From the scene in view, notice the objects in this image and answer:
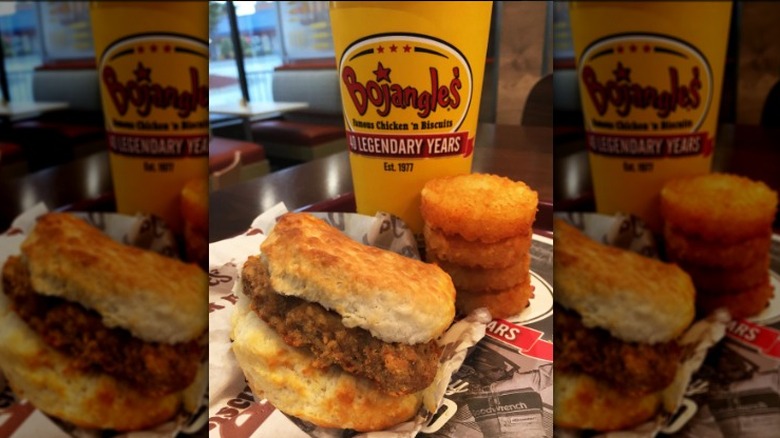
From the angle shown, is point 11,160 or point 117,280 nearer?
point 117,280

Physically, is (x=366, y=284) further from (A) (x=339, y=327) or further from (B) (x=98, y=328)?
(B) (x=98, y=328)

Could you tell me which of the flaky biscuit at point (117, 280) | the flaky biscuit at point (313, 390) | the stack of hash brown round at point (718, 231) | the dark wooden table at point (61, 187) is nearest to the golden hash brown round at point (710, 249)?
the stack of hash brown round at point (718, 231)

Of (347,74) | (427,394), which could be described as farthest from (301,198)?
(427,394)

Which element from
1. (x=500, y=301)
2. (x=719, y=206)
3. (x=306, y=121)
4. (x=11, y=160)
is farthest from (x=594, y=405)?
(x=11, y=160)

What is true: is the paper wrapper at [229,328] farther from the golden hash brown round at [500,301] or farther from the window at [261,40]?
the window at [261,40]

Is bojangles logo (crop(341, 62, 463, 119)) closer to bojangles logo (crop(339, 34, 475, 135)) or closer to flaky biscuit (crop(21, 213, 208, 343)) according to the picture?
bojangles logo (crop(339, 34, 475, 135))

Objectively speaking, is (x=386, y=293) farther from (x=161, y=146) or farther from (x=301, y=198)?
(x=161, y=146)

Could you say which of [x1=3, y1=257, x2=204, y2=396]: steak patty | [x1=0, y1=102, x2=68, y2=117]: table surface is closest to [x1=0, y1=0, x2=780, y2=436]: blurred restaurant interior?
[x1=0, y1=102, x2=68, y2=117]: table surface
